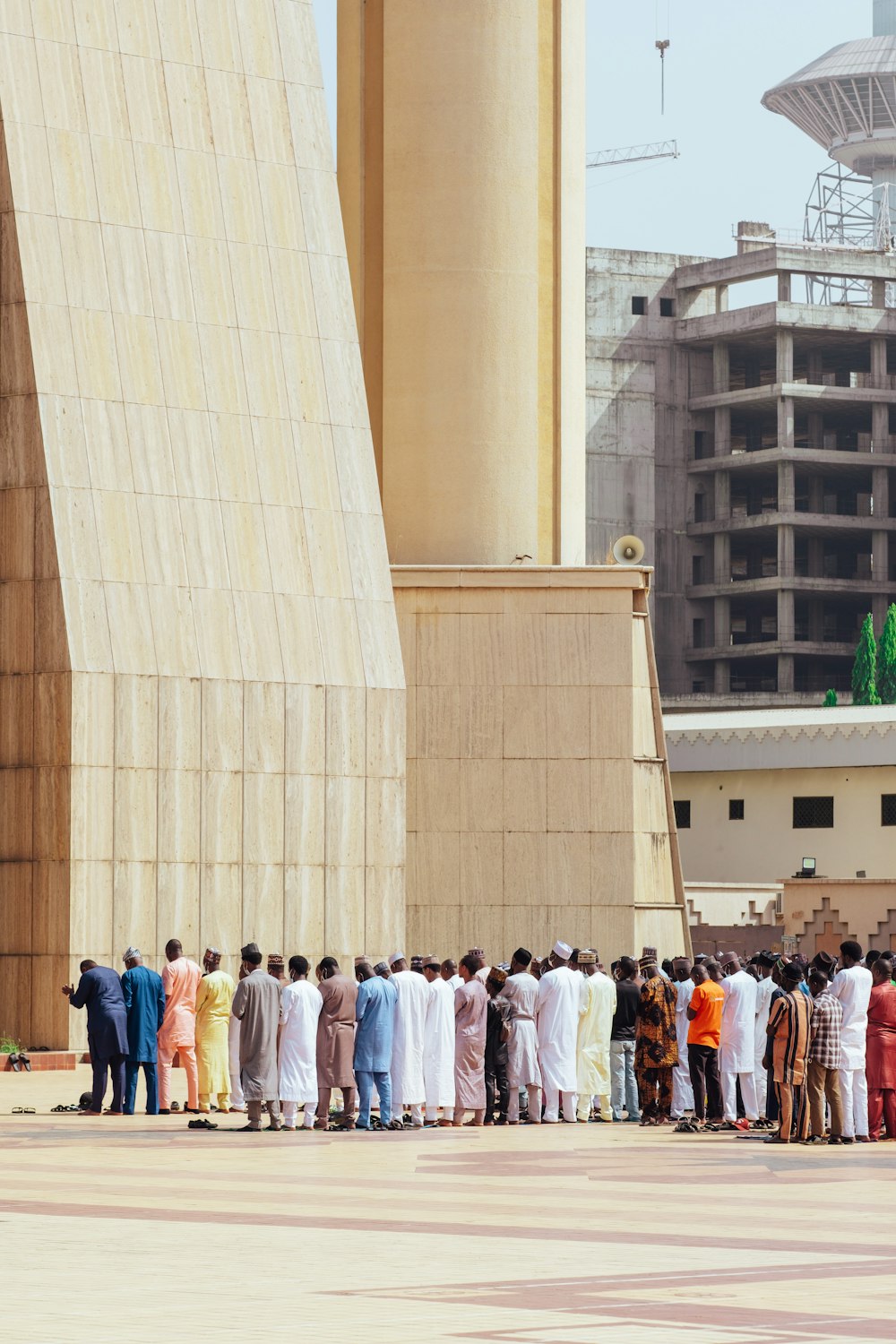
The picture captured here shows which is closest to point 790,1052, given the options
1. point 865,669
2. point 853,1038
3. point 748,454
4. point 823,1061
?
point 823,1061

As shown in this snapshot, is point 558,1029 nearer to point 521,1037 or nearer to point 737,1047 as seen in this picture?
point 521,1037

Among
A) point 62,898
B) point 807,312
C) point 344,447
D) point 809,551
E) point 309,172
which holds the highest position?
point 807,312

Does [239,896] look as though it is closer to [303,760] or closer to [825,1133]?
[303,760]

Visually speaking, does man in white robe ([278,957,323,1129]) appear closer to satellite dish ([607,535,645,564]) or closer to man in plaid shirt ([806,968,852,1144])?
man in plaid shirt ([806,968,852,1144])

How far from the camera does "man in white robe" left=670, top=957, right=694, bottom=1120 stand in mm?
20547

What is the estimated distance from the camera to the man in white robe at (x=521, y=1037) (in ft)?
65.5

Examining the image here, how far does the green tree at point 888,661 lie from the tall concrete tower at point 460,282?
49.1 meters

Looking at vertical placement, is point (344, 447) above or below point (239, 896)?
above

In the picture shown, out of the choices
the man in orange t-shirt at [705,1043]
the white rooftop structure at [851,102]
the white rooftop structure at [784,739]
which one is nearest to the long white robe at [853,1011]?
the man in orange t-shirt at [705,1043]

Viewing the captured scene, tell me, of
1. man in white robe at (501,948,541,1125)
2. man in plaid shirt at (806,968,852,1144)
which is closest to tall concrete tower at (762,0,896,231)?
man in white robe at (501,948,541,1125)

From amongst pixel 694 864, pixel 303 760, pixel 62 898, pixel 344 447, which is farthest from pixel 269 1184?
pixel 694 864

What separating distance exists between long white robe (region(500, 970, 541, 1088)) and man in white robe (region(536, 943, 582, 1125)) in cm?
8

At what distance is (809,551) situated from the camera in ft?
319

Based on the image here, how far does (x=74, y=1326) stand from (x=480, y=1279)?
6.26 feet
